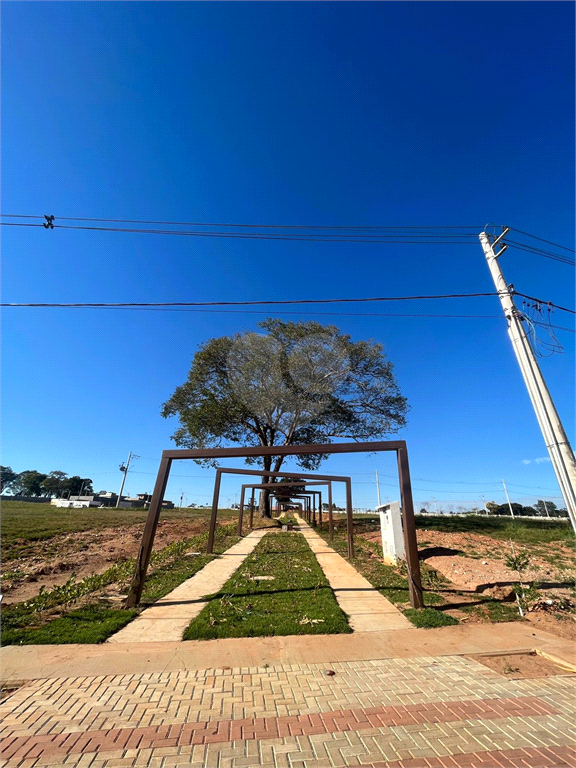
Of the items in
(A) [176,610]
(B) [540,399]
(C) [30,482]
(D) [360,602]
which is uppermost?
(C) [30,482]

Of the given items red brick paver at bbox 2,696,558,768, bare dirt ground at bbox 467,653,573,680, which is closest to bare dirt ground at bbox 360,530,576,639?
bare dirt ground at bbox 467,653,573,680

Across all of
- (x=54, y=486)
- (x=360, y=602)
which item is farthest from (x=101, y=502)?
(x=360, y=602)

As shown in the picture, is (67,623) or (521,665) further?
(67,623)

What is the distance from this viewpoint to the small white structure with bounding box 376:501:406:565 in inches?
389

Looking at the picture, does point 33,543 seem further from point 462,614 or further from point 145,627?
point 462,614

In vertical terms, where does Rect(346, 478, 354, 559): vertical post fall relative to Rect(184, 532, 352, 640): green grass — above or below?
above

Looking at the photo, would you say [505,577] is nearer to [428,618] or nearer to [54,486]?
[428,618]

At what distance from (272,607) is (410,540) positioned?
288 centimetres

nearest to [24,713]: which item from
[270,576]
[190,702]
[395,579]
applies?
[190,702]

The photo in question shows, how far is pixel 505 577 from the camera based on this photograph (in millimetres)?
8125

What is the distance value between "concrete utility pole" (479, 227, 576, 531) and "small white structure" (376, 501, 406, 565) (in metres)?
5.03

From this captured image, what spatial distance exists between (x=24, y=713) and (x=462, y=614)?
6.35 m

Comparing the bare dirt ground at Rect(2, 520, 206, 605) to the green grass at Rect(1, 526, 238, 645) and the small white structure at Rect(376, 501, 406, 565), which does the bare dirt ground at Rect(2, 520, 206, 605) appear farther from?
the small white structure at Rect(376, 501, 406, 565)

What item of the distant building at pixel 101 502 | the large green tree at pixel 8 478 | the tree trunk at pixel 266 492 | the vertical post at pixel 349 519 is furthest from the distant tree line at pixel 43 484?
the vertical post at pixel 349 519
